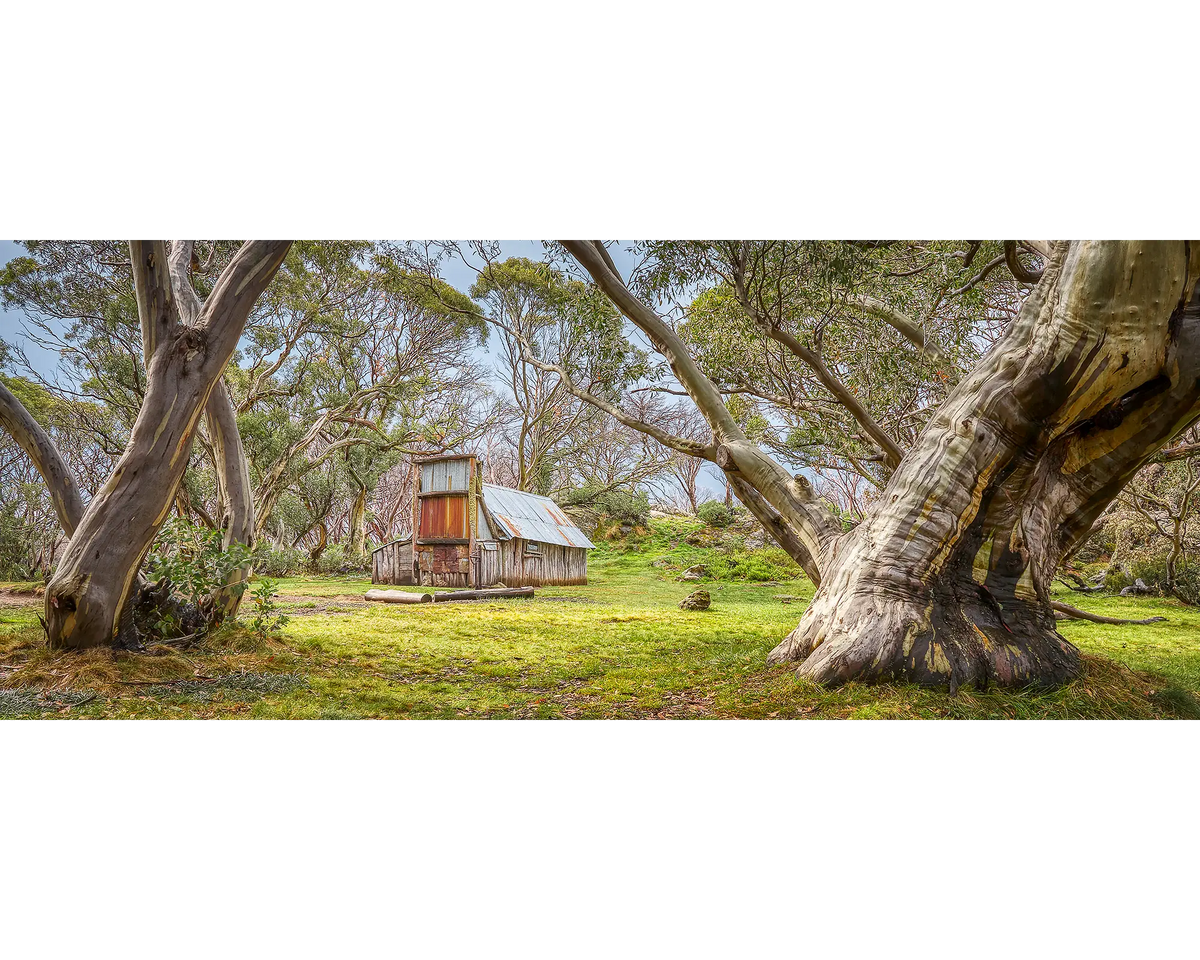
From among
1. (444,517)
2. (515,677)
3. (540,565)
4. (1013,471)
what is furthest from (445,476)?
(1013,471)

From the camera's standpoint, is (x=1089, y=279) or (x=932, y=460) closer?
(x=1089, y=279)

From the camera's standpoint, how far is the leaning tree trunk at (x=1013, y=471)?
2.80m

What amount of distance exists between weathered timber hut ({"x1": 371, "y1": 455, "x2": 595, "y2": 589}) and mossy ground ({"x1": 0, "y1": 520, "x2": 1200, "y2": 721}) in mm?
3042

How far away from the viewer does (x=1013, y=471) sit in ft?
10.3

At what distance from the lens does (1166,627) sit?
4.87 m

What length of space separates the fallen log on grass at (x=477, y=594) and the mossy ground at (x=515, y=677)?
1.78 metres

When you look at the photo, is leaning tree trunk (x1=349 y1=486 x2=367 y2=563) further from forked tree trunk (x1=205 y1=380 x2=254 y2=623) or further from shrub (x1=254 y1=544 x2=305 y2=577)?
forked tree trunk (x1=205 y1=380 x2=254 y2=623)

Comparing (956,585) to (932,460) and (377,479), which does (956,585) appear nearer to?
(932,460)

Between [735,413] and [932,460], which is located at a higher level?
[735,413]

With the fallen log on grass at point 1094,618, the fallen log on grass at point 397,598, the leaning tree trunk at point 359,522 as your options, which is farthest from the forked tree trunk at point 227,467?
the fallen log on grass at point 1094,618
